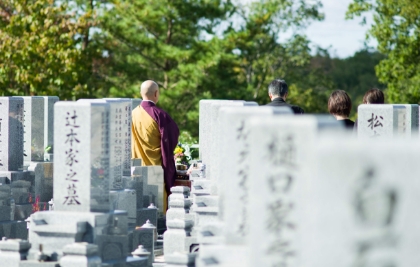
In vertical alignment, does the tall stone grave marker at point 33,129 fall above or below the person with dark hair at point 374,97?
below

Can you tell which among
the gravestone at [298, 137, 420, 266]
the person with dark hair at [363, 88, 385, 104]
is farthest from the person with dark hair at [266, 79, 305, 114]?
the gravestone at [298, 137, 420, 266]

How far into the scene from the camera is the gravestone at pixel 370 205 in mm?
4207

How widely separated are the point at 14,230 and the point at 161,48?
16795mm

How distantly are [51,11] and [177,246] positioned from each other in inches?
656

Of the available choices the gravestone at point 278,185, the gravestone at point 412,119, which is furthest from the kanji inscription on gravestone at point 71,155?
the gravestone at point 412,119

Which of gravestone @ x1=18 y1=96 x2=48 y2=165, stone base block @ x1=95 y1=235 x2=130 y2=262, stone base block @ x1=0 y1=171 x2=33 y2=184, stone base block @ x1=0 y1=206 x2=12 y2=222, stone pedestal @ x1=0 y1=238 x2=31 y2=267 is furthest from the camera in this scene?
gravestone @ x1=18 y1=96 x2=48 y2=165

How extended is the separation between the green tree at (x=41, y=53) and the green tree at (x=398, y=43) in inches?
283

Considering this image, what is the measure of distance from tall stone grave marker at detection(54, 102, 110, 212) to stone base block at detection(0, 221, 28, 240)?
2.76 metres

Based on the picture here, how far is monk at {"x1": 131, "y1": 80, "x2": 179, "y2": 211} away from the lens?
11.3m

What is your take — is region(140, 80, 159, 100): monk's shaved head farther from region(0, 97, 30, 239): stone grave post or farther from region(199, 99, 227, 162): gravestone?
region(0, 97, 30, 239): stone grave post

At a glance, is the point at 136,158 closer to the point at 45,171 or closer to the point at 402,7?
the point at 45,171

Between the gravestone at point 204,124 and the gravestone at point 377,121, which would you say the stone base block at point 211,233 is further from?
the gravestone at point 204,124

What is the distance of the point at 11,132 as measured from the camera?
1050cm

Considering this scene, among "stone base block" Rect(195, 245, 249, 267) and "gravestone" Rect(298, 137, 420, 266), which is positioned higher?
"gravestone" Rect(298, 137, 420, 266)
